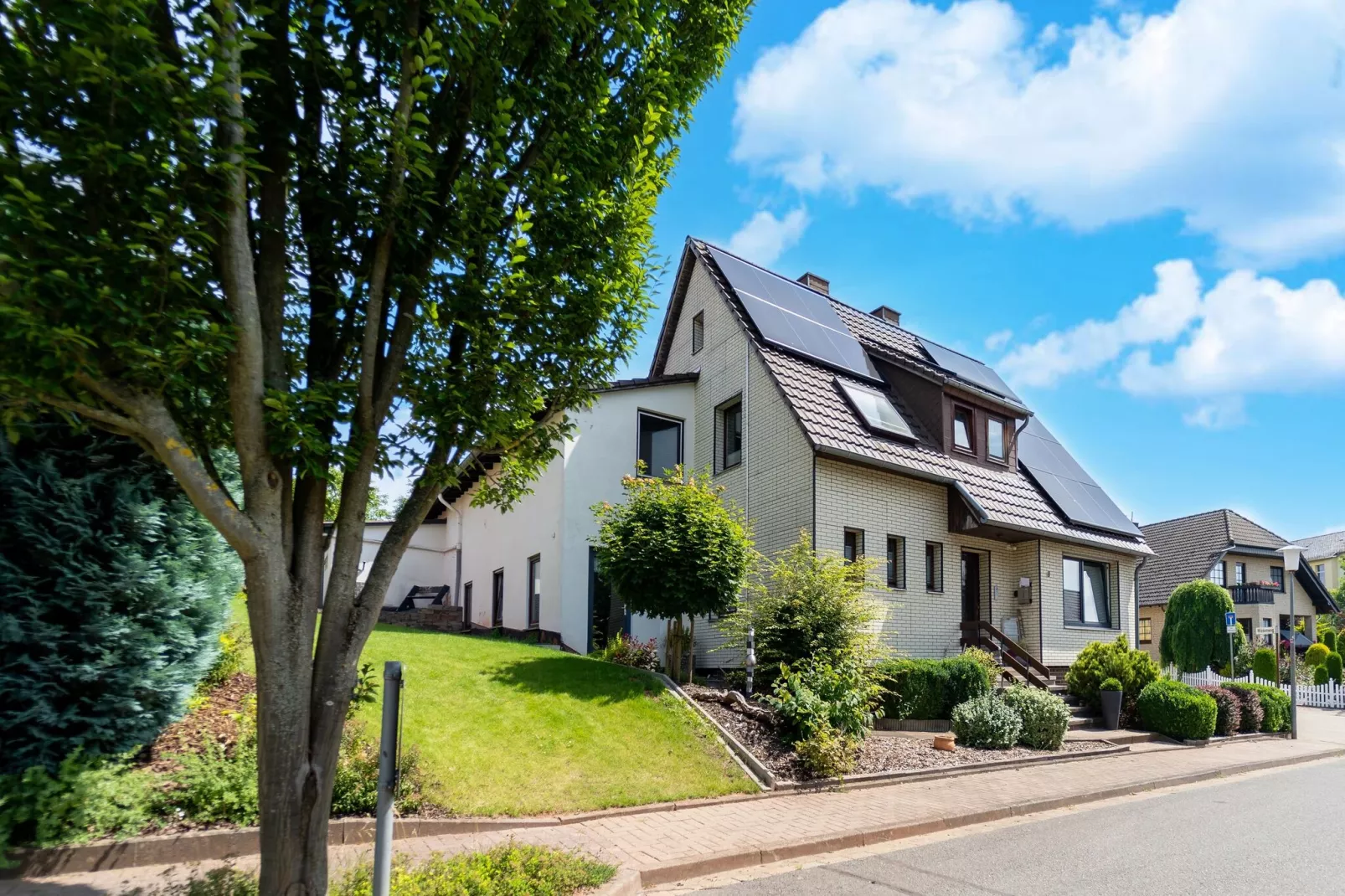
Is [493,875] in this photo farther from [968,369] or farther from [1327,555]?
[1327,555]

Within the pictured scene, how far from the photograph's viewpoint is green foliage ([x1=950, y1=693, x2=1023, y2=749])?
→ 13.2 m

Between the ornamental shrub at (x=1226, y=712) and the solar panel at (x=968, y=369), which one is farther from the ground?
the solar panel at (x=968, y=369)

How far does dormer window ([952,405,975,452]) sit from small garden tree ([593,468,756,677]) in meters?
7.58

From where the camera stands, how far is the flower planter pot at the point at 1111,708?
53.4ft

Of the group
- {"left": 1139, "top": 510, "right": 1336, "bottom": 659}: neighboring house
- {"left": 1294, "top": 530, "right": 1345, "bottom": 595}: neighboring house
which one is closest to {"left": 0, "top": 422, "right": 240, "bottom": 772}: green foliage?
{"left": 1139, "top": 510, "right": 1336, "bottom": 659}: neighboring house

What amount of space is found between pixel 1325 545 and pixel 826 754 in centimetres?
8144

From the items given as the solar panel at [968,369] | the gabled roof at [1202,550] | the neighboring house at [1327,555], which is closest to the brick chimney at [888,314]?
the solar panel at [968,369]

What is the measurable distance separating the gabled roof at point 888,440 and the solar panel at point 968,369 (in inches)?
19.8

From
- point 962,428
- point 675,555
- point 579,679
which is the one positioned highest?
point 962,428

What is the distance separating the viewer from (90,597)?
607 cm

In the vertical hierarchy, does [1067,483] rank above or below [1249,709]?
above

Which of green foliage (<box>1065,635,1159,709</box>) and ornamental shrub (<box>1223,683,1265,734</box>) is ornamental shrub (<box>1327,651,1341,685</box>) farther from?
green foliage (<box>1065,635,1159,709</box>)

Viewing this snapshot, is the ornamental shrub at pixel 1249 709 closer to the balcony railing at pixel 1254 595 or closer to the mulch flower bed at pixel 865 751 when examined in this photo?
the mulch flower bed at pixel 865 751

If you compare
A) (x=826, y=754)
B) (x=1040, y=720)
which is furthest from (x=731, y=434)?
(x=826, y=754)
